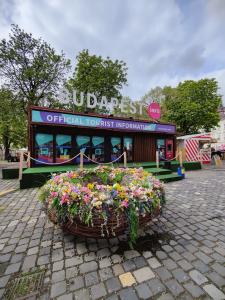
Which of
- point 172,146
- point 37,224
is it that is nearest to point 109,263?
point 37,224

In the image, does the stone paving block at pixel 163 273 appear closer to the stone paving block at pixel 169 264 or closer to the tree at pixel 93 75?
the stone paving block at pixel 169 264

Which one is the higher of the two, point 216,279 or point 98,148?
point 98,148

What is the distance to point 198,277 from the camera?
221 cm

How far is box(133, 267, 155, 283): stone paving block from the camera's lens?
7.22 ft

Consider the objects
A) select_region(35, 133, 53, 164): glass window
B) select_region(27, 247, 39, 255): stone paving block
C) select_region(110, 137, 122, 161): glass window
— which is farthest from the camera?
select_region(110, 137, 122, 161): glass window

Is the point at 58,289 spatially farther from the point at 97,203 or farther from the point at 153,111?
the point at 153,111

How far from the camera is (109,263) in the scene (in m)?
2.51

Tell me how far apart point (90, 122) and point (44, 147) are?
3029 mm

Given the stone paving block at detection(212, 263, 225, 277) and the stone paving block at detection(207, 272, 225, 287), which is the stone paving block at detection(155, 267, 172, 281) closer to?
the stone paving block at detection(207, 272, 225, 287)

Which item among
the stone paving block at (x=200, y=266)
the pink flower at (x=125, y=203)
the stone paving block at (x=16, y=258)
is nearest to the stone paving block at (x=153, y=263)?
the stone paving block at (x=200, y=266)

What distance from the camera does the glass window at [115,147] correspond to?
12.0m

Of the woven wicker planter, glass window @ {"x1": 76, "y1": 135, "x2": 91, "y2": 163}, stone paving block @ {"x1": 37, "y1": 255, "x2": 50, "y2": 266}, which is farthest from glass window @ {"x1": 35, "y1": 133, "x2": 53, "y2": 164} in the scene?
stone paving block @ {"x1": 37, "y1": 255, "x2": 50, "y2": 266}

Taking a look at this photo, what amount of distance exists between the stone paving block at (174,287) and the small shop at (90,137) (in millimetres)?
7321

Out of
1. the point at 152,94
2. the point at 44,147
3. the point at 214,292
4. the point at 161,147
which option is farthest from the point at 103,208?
the point at 152,94
